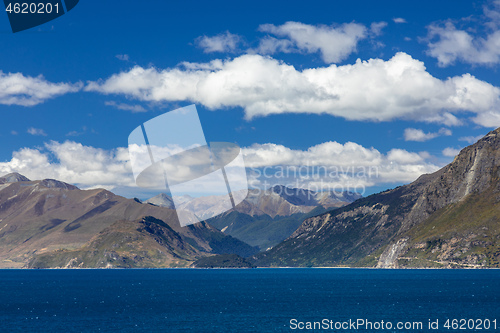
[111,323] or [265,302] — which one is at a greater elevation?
[111,323]

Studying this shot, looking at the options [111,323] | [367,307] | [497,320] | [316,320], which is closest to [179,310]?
[111,323]

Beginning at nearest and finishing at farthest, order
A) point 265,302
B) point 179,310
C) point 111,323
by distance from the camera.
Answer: point 111,323 → point 179,310 → point 265,302

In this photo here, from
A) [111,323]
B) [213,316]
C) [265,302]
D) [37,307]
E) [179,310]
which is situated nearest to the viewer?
[111,323]

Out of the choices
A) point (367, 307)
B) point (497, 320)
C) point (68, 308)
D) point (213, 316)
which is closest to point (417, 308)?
point (367, 307)

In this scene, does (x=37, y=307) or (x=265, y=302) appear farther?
(x=265, y=302)

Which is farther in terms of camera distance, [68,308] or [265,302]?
[265,302]

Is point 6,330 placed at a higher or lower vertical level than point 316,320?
higher

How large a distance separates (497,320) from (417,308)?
31.6 meters

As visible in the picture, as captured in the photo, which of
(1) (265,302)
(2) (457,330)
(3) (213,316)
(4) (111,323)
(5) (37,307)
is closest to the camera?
(2) (457,330)

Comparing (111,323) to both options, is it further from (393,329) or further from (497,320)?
(497,320)

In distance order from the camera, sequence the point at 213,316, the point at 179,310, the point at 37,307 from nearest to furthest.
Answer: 1. the point at 213,316
2. the point at 179,310
3. the point at 37,307

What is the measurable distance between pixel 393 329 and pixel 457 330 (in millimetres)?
13520

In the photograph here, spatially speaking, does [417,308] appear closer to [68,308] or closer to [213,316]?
[213,316]

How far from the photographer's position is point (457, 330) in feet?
367
